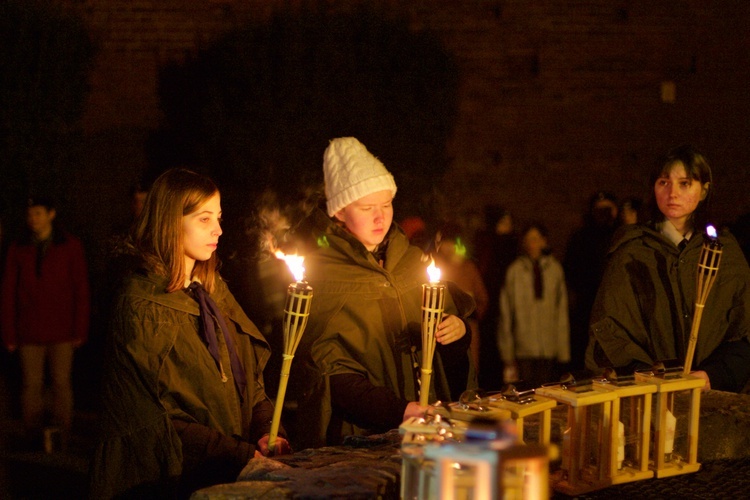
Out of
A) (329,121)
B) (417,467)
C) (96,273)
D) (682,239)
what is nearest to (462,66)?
(329,121)

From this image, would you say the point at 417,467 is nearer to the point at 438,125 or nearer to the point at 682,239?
→ the point at 682,239

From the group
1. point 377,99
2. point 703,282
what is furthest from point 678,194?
point 377,99

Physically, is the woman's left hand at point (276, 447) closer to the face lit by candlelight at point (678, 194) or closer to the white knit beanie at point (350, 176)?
the white knit beanie at point (350, 176)

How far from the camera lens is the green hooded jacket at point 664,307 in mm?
4148

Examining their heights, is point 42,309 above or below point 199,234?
below

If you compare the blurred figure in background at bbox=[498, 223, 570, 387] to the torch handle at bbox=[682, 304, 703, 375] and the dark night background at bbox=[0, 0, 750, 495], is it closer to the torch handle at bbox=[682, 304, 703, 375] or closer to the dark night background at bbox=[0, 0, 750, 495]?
the dark night background at bbox=[0, 0, 750, 495]

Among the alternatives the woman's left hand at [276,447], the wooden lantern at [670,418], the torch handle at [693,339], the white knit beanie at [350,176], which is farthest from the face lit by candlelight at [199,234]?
the torch handle at [693,339]

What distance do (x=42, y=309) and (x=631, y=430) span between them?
5.64 meters

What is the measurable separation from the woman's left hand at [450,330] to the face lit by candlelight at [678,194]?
48.0 inches

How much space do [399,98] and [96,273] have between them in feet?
11.8

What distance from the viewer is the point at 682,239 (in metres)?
4.37

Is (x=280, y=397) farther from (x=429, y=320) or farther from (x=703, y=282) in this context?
(x=703, y=282)

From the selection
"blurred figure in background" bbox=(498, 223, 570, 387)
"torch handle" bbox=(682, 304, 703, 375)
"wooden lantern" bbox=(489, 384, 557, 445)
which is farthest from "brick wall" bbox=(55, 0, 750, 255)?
"wooden lantern" bbox=(489, 384, 557, 445)

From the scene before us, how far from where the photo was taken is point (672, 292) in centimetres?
425
